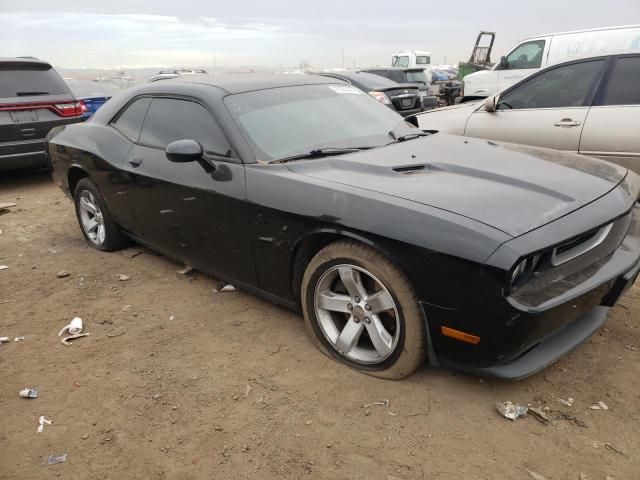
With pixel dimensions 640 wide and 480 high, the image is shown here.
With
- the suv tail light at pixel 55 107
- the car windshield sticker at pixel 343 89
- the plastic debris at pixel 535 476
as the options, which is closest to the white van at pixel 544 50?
the car windshield sticker at pixel 343 89

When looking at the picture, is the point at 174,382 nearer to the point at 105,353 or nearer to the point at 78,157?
the point at 105,353

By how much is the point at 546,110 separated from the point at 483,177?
3.03 meters

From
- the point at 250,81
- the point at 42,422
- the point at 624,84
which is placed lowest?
the point at 42,422

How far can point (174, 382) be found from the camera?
2.74 meters

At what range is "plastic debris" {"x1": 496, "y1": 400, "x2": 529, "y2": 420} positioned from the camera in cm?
233

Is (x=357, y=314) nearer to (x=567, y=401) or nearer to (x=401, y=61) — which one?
(x=567, y=401)

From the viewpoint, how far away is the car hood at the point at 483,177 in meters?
2.30

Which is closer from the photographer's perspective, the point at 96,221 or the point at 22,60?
the point at 96,221

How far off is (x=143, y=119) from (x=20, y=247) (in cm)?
216

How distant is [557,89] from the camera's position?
517 cm

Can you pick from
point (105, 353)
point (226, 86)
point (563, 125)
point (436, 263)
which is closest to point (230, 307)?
point (105, 353)

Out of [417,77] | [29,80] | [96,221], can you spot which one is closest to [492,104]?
[96,221]

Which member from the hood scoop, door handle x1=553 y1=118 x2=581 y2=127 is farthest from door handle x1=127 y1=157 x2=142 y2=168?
door handle x1=553 y1=118 x2=581 y2=127

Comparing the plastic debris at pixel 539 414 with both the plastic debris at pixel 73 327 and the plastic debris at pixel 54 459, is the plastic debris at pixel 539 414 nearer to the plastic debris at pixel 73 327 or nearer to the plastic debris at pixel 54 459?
the plastic debris at pixel 54 459
